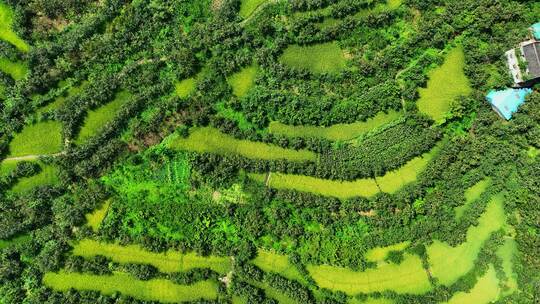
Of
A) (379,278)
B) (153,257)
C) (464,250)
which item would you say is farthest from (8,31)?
(464,250)

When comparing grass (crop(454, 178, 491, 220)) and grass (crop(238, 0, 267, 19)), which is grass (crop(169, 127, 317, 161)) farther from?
grass (crop(454, 178, 491, 220))

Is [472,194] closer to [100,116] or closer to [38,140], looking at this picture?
[100,116]

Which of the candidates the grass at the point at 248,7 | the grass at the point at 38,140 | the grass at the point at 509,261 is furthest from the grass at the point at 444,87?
the grass at the point at 38,140

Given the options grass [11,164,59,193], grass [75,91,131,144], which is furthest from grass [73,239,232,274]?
grass [75,91,131,144]

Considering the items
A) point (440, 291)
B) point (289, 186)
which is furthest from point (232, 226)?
point (440, 291)

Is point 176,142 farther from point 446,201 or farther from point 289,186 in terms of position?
point 446,201

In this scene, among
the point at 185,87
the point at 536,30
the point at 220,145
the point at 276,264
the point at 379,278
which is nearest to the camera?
the point at 276,264

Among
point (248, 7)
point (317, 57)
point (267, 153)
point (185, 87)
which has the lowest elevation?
point (267, 153)
